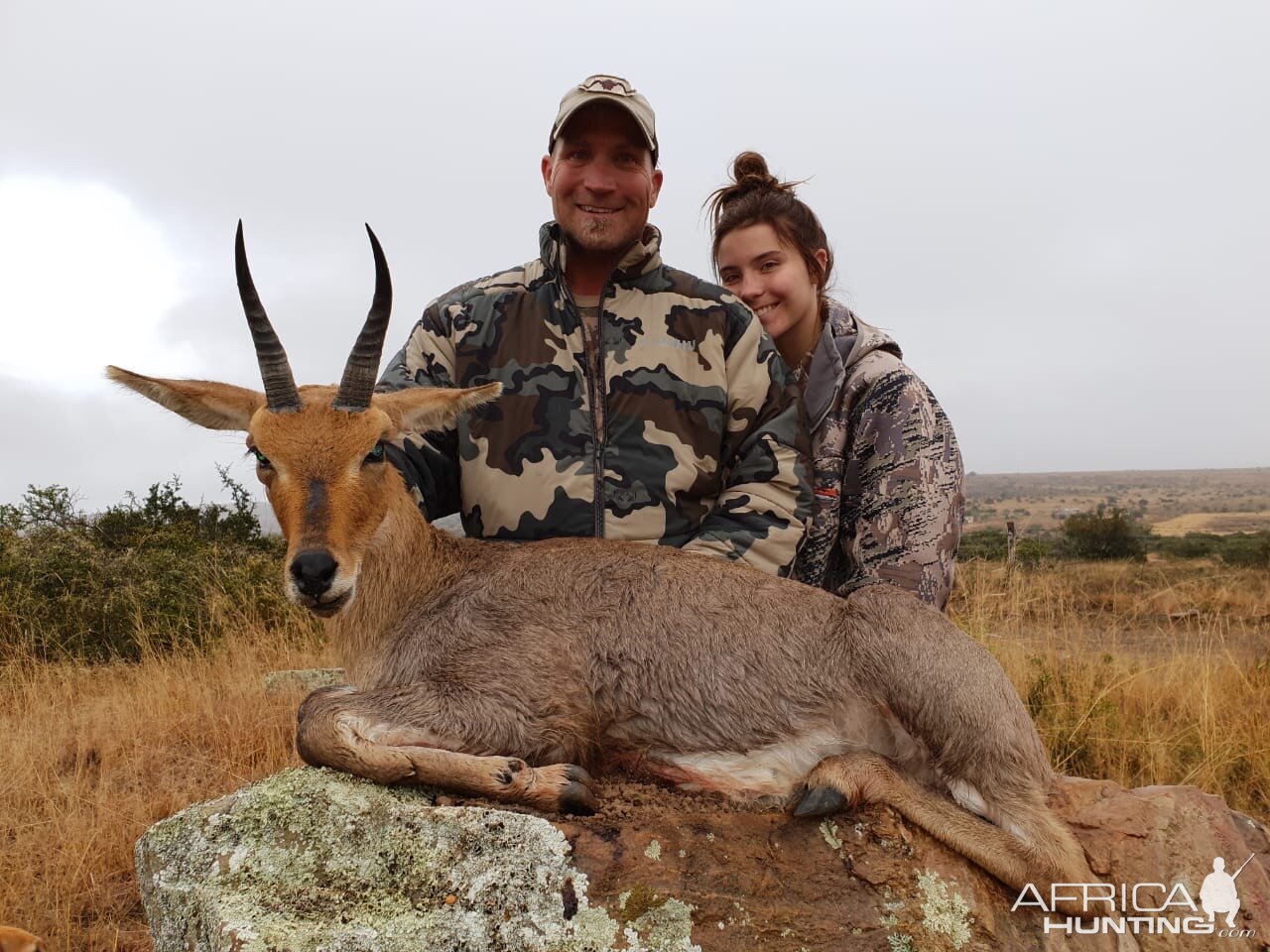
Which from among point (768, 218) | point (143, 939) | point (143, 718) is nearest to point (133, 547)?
point (143, 718)

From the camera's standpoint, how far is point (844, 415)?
706 centimetres

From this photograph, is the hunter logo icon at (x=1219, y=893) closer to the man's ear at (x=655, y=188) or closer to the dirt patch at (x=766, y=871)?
the dirt patch at (x=766, y=871)

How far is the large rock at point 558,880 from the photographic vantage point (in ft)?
11.0

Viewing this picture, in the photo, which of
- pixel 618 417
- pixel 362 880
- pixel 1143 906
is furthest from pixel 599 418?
pixel 1143 906

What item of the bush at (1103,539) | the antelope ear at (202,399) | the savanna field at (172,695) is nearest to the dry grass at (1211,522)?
the bush at (1103,539)

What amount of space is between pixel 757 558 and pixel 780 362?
1.67 metres

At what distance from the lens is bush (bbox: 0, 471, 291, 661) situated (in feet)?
38.8

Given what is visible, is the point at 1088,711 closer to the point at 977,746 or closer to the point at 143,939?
the point at 977,746

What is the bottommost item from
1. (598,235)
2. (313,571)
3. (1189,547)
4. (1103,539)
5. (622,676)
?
(1189,547)

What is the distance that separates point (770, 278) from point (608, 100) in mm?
1955

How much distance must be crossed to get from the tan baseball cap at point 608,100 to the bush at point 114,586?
8630 mm

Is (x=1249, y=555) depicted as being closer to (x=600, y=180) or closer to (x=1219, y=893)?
(x=1219, y=893)

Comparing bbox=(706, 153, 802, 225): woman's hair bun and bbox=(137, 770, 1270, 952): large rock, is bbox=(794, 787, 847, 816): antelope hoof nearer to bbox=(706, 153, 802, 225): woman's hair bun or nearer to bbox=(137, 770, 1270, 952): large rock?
bbox=(137, 770, 1270, 952): large rock

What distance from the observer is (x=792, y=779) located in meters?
4.39
